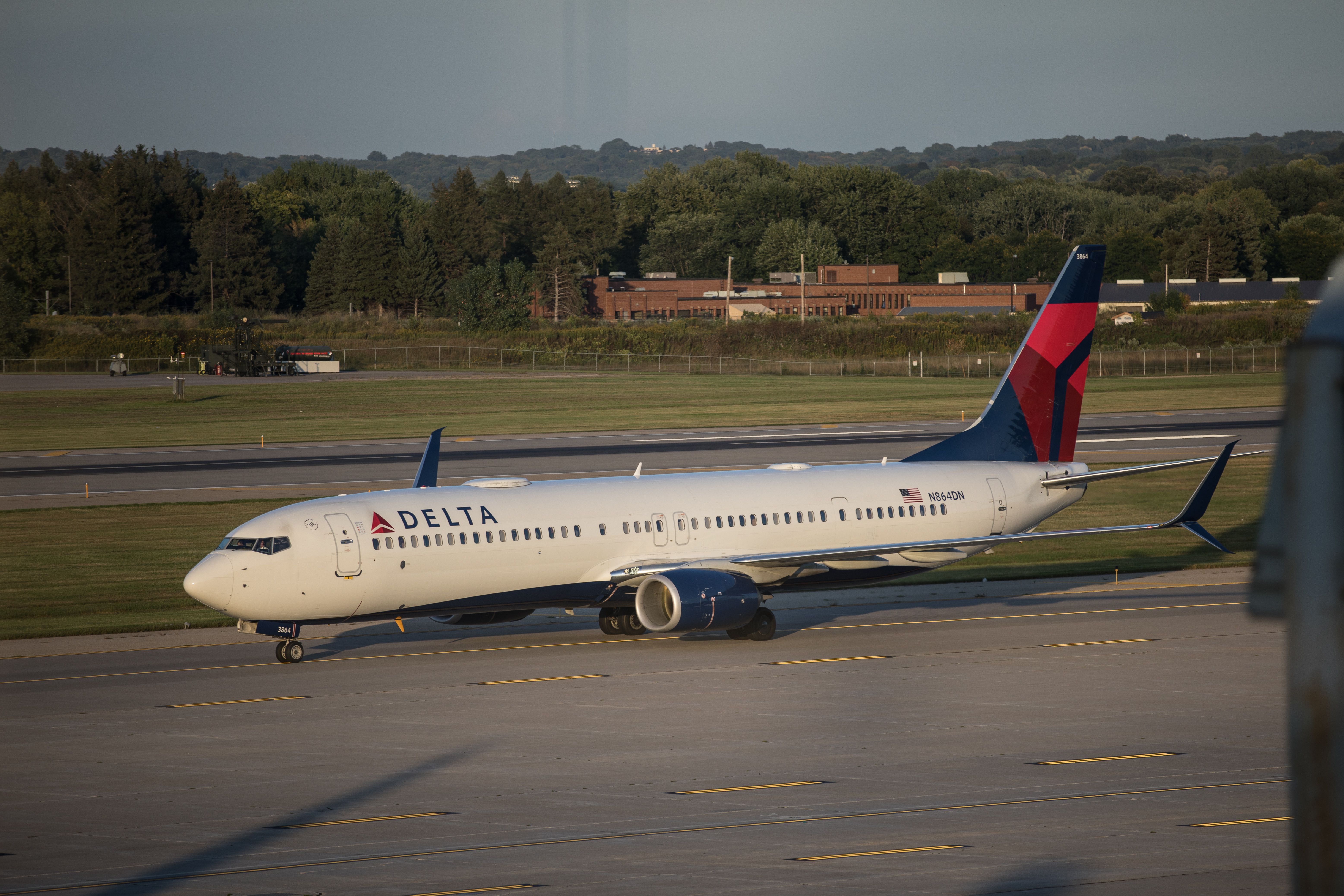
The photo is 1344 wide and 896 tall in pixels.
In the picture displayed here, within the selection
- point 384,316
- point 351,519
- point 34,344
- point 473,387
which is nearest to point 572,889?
point 351,519

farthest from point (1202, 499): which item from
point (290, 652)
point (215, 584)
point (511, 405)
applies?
point (511, 405)

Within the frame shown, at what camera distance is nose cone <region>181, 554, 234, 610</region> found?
30344 mm

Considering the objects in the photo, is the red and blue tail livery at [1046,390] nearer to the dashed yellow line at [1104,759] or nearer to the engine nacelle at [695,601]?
the engine nacelle at [695,601]

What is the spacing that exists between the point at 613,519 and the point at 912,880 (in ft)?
57.5

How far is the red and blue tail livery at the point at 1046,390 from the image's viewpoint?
131 ft

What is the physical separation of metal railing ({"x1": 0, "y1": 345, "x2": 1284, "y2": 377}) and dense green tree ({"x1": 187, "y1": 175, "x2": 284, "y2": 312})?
33.7m

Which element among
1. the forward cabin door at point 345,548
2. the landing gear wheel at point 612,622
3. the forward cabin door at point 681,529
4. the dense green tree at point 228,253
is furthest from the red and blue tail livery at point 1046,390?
the dense green tree at point 228,253

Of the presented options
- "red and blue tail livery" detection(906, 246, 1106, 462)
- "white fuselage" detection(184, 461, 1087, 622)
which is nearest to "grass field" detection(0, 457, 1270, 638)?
"red and blue tail livery" detection(906, 246, 1106, 462)

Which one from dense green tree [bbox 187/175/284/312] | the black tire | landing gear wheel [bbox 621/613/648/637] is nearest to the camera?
the black tire

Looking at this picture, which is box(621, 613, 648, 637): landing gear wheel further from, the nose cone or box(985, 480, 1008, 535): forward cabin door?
box(985, 480, 1008, 535): forward cabin door

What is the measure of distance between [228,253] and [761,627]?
16558 cm

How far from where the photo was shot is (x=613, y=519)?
3397 centimetres

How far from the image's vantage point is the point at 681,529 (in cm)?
3466

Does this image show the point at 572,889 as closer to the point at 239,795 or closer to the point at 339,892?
the point at 339,892
